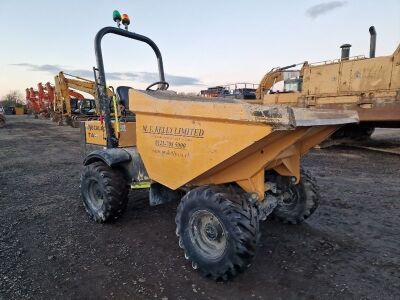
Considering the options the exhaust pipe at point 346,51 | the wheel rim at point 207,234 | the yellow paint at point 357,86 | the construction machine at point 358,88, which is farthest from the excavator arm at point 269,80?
the wheel rim at point 207,234

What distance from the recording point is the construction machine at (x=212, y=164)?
2428mm

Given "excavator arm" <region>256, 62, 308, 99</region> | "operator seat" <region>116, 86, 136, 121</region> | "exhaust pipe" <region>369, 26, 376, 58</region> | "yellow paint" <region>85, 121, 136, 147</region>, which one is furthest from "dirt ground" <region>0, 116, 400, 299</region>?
"excavator arm" <region>256, 62, 308, 99</region>

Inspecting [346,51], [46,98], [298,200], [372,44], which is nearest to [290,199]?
[298,200]

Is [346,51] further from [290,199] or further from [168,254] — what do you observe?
[168,254]

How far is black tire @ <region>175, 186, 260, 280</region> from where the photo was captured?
247cm

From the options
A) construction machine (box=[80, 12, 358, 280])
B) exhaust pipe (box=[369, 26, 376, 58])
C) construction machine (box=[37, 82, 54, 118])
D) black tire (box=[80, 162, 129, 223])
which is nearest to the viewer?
construction machine (box=[80, 12, 358, 280])

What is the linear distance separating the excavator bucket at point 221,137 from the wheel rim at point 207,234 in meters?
0.33

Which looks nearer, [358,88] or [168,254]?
[168,254]

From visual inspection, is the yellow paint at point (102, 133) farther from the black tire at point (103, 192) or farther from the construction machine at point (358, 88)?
the construction machine at point (358, 88)

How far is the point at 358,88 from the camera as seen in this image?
908 centimetres

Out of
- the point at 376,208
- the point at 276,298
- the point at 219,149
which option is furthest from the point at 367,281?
the point at 376,208

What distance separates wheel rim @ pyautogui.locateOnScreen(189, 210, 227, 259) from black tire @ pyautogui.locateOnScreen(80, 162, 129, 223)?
1189mm

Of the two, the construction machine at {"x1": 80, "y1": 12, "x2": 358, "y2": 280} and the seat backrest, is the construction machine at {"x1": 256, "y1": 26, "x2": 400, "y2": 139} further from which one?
the seat backrest

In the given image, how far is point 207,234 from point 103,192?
1.42 metres
